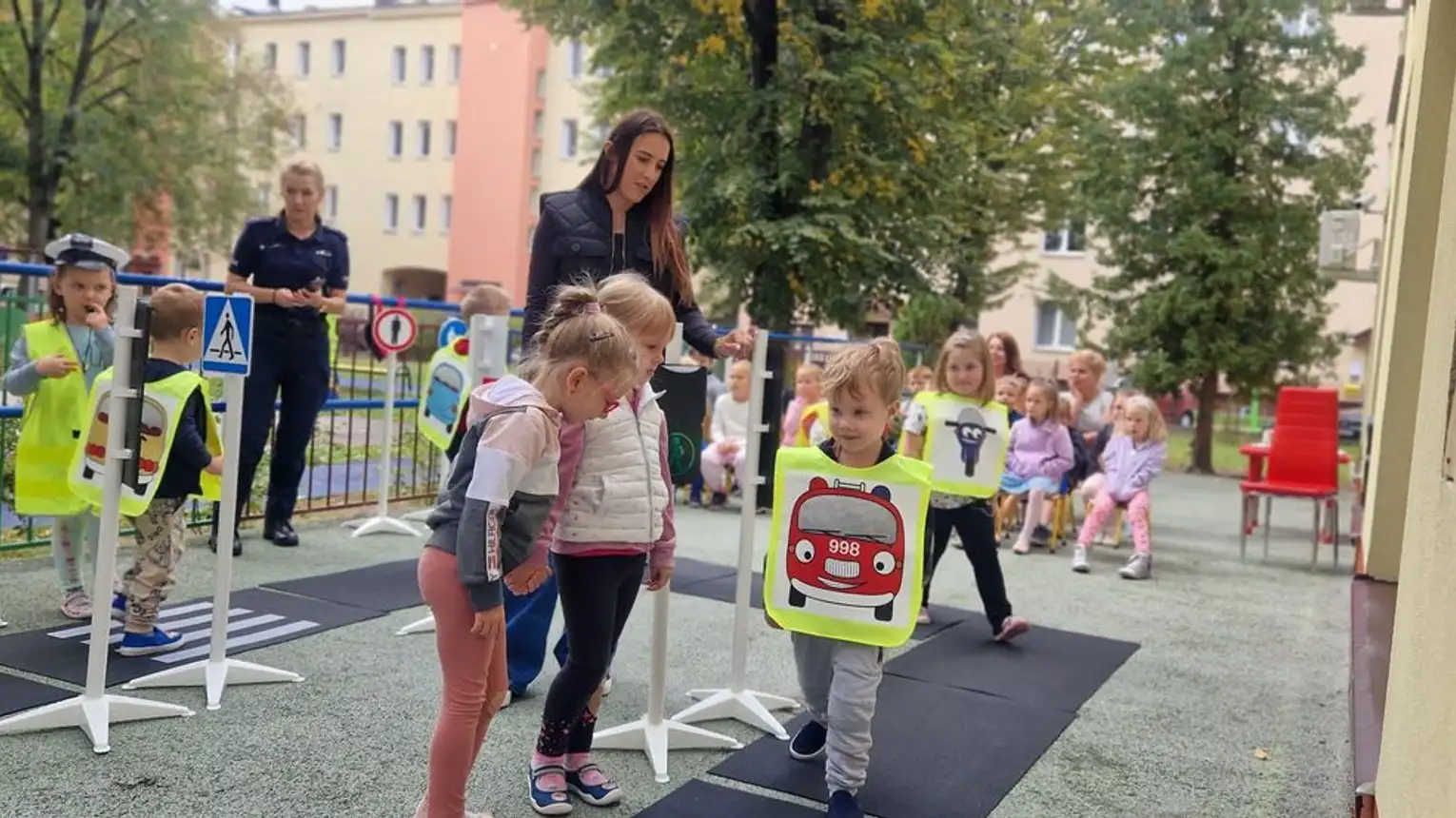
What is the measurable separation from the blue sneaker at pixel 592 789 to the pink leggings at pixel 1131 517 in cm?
549

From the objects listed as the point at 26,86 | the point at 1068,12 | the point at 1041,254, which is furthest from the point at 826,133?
the point at 1041,254

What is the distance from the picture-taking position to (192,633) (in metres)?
4.63

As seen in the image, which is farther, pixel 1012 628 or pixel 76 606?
pixel 1012 628

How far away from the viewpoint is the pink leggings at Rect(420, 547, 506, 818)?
2.67m

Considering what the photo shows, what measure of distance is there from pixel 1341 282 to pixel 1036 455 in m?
16.8

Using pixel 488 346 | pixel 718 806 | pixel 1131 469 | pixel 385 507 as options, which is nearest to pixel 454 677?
pixel 718 806

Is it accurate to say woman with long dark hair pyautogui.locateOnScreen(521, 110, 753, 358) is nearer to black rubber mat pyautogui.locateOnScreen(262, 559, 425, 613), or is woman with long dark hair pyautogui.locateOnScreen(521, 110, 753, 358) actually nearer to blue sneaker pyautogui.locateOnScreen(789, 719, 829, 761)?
blue sneaker pyautogui.locateOnScreen(789, 719, 829, 761)

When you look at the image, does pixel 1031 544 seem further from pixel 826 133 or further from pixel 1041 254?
pixel 1041 254

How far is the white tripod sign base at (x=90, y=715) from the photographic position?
11.3ft

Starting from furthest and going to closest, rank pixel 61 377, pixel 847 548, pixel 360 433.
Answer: pixel 360 433 → pixel 61 377 → pixel 847 548

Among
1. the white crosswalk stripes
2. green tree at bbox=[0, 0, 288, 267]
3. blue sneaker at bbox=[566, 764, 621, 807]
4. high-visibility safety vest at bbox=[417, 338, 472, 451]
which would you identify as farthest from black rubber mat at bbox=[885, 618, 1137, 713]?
green tree at bbox=[0, 0, 288, 267]

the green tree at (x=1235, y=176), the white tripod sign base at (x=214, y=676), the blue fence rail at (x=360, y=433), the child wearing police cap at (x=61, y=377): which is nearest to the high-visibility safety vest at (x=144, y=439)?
the child wearing police cap at (x=61, y=377)

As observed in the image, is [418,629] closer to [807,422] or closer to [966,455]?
[966,455]

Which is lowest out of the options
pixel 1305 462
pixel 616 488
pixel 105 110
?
pixel 1305 462
